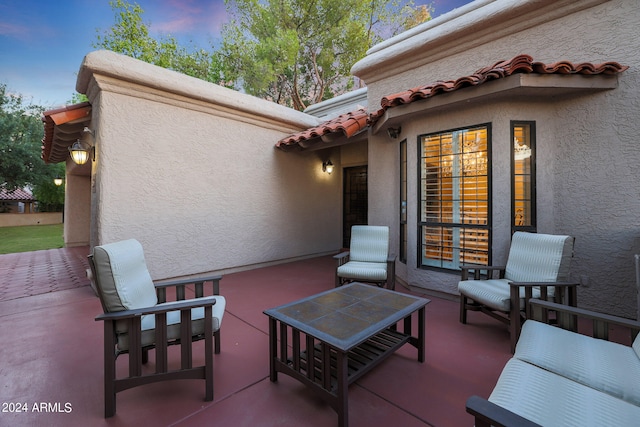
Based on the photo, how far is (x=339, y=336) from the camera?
2.17 meters

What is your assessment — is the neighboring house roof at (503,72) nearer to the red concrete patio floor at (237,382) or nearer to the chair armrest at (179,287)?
the red concrete patio floor at (237,382)

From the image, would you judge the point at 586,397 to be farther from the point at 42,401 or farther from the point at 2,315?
the point at 2,315

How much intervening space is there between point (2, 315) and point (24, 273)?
3.56 meters

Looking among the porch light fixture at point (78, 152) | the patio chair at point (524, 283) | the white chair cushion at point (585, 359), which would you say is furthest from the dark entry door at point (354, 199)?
the white chair cushion at point (585, 359)

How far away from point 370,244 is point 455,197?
5.90 feet

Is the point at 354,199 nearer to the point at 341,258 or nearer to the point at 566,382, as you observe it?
the point at 341,258

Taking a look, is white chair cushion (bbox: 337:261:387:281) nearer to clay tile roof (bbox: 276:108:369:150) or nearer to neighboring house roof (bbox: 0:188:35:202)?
clay tile roof (bbox: 276:108:369:150)

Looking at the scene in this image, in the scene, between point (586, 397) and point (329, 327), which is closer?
point (586, 397)

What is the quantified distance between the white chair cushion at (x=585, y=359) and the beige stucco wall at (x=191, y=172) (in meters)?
5.96

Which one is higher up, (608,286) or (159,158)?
(159,158)

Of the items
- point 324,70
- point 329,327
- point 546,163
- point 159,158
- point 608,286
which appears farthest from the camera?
point 324,70

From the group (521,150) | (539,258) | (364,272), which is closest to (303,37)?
(521,150)

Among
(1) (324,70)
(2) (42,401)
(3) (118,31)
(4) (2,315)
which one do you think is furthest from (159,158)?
(3) (118,31)

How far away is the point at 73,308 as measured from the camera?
4496 millimetres
